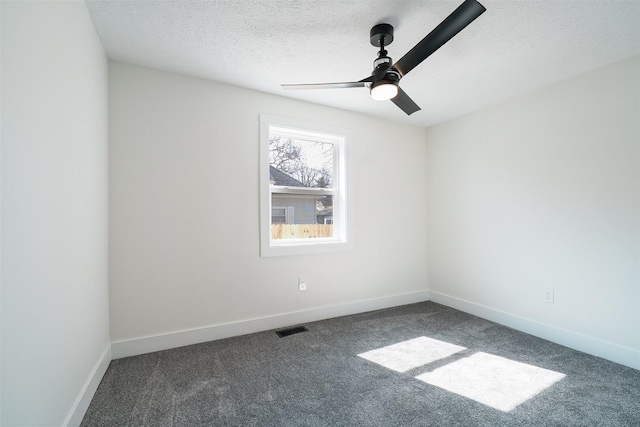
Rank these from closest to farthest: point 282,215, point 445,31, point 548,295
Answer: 1. point 445,31
2. point 548,295
3. point 282,215

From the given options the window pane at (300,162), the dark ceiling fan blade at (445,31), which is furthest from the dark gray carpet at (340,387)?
the dark ceiling fan blade at (445,31)

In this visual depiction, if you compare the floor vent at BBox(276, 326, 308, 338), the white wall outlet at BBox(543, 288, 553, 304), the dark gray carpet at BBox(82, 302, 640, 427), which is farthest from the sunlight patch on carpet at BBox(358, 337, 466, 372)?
the white wall outlet at BBox(543, 288, 553, 304)

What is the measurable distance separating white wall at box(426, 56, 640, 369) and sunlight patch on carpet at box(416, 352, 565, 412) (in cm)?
81

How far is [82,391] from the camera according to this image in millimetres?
Result: 1662

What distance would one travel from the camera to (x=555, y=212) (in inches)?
106

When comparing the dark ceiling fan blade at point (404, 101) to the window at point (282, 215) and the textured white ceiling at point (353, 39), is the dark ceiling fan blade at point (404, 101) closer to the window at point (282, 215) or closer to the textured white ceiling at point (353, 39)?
the textured white ceiling at point (353, 39)

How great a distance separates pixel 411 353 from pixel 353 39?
2.54 m

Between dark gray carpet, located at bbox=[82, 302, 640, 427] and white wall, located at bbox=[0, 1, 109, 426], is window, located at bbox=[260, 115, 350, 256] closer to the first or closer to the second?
dark gray carpet, located at bbox=[82, 302, 640, 427]

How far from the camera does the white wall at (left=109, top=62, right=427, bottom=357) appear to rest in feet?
7.79

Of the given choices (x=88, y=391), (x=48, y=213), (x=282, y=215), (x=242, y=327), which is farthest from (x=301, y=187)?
(x=88, y=391)

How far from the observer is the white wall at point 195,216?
2373 millimetres

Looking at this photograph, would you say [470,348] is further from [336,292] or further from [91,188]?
[91,188]

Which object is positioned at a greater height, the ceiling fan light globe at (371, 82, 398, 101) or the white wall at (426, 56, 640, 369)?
the ceiling fan light globe at (371, 82, 398, 101)

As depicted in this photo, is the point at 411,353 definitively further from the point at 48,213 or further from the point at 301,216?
the point at 48,213
